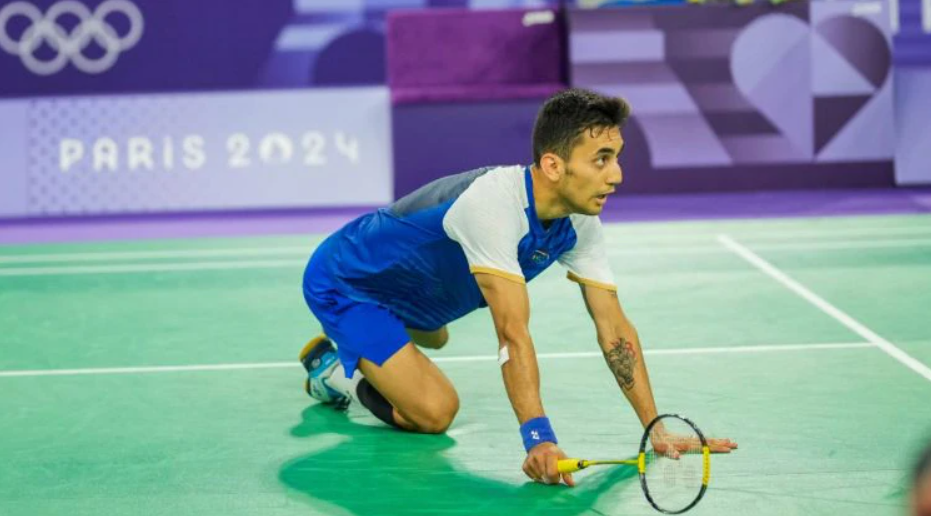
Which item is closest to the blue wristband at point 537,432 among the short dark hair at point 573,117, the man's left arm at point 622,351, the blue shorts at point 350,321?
the man's left arm at point 622,351

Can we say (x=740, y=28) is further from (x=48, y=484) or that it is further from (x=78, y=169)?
(x=48, y=484)

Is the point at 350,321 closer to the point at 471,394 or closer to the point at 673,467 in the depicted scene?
the point at 471,394

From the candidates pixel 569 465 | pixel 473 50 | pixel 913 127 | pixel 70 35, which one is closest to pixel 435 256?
pixel 569 465

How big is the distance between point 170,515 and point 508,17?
848cm

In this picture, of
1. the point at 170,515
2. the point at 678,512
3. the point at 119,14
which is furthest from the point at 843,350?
the point at 119,14

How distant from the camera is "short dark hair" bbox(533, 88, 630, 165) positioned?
396cm

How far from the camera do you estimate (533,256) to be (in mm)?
4348

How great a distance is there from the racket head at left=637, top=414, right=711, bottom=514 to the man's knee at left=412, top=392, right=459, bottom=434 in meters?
0.91

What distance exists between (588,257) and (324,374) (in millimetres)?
1119

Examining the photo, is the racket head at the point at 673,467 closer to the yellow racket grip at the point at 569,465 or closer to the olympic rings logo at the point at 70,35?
the yellow racket grip at the point at 569,465

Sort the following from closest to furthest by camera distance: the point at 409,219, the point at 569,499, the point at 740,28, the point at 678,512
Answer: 1. the point at 678,512
2. the point at 569,499
3. the point at 409,219
4. the point at 740,28

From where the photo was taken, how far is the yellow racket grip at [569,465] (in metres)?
3.84

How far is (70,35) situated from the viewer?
12.8m

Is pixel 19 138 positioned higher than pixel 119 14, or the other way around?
pixel 119 14
